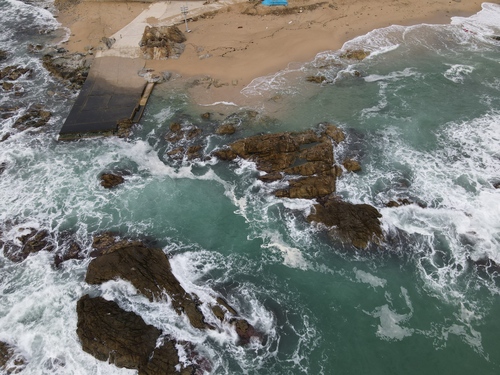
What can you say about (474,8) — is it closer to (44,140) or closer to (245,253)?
(245,253)

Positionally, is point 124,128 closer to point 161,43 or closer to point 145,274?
point 161,43

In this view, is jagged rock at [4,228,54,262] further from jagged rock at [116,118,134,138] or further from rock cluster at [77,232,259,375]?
jagged rock at [116,118,134,138]

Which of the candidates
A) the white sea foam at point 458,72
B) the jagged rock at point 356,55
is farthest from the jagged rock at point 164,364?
the white sea foam at point 458,72

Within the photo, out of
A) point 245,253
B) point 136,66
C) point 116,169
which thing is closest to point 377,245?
point 245,253

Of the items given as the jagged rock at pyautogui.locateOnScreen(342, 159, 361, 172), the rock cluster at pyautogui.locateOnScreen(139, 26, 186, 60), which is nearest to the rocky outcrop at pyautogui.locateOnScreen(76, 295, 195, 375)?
the jagged rock at pyautogui.locateOnScreen(342, 159, 361, 172)

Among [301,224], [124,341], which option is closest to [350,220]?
[301,224]
